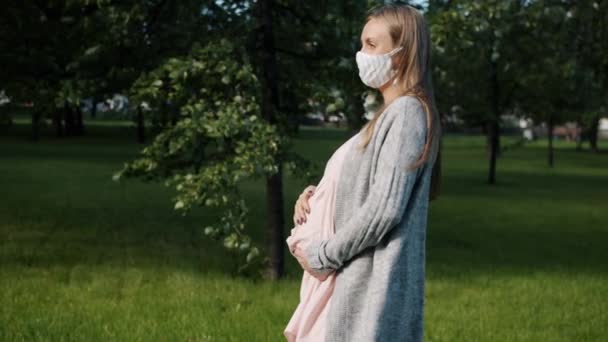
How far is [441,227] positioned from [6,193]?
33.0 ft

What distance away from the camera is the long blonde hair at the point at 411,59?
295cm

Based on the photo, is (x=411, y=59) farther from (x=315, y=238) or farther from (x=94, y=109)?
(x=94, y=109)

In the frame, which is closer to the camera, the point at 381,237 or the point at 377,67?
the point at 381,237

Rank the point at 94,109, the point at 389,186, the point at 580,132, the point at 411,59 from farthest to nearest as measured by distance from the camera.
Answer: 1. the point at 580,132
2. the point at 94,109
3. the point at 411,59
4. the point at 389,186

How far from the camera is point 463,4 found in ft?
28.1

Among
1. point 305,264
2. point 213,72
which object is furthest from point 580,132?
point 305,264

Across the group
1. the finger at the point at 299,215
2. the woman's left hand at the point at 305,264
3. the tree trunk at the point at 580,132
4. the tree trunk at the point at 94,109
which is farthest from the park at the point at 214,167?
the tree trunk at the point at 580,132

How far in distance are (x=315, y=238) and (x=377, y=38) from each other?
2.43 feet

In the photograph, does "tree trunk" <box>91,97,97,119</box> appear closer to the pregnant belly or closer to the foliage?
the foliage

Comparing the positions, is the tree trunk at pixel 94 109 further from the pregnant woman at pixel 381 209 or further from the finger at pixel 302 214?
the pregnant woman at pixel 381 209

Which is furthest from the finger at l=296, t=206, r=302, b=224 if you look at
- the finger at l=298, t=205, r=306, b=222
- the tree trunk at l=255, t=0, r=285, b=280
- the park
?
the tree trunk at l=255, t=0, r=285, b=280

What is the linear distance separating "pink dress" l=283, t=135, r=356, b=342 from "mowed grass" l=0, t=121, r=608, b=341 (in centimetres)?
377

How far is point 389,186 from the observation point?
283cm

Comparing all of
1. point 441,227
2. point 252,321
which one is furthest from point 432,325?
point 441,227
